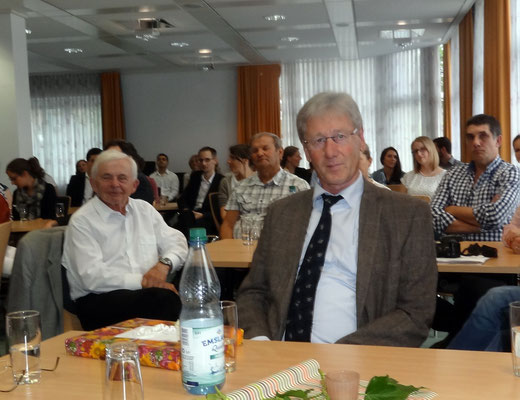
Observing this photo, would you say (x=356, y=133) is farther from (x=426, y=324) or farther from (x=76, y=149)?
(x=76, y=149)

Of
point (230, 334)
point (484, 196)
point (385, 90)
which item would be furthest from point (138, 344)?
point (385, 90)

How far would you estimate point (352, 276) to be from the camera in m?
2.16

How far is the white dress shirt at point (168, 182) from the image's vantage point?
13312 millimetres

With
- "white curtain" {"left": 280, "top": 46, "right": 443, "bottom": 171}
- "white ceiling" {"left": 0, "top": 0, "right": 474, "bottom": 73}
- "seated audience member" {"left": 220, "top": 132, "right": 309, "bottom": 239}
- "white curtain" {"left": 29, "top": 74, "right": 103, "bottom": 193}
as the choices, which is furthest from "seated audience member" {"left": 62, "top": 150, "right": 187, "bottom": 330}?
"white curtain" {"left": 29, "top": 74, "right": 103, "bottom": 193}

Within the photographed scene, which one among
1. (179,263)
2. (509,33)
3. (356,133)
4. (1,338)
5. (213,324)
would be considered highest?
(509,33)

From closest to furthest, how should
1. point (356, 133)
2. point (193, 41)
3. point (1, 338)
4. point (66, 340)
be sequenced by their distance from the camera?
1. point (66, 340)
2. point (356, 133)
3. point (1, 338)
4. point (193, 41)

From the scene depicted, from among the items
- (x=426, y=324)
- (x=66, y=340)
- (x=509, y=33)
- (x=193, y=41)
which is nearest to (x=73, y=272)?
(x=66, y=340)

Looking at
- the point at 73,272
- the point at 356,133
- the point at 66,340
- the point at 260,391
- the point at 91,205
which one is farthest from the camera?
the point at 91,205

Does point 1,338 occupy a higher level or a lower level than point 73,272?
lower

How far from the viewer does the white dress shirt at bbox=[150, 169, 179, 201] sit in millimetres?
13312

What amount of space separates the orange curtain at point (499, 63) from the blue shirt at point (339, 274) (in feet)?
20.9

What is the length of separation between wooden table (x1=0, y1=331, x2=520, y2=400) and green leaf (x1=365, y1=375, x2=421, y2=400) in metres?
0.21

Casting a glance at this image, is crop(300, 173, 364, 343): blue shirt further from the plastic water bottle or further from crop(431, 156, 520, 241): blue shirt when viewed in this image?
crop(431, 156, 520, 241): blue shirt

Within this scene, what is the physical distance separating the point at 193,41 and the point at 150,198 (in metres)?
6.35
